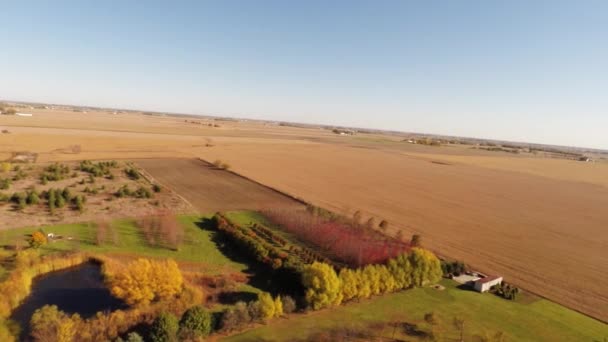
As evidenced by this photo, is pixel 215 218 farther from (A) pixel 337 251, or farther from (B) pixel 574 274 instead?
(B) pixel 574 274

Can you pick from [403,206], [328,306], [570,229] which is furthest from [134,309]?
[570,229]

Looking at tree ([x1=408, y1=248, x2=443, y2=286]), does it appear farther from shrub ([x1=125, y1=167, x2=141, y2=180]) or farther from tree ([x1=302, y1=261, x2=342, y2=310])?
shrub ([x1=125, y1=167, x2=141, y2=180])

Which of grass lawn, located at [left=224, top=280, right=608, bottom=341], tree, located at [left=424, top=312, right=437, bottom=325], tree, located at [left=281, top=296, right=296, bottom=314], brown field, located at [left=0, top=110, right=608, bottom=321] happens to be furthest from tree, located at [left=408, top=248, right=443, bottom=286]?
tree, located at [left=281, top=296, right=296, bottom=314]

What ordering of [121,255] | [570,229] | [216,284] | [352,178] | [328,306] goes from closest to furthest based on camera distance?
1. [328,306]
2. [216,284]
3. [121,255]
4. [570,229]
5. [352,178]

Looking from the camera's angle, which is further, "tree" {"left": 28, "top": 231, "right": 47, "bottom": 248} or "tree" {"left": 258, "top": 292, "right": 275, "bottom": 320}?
"tree" {"left": 28, "top": 231, "right": 47, "bottom": 248}

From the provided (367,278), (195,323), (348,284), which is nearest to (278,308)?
(195,323)

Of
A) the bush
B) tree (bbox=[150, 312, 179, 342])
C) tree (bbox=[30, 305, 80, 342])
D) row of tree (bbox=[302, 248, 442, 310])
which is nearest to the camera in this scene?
tree (bbox=[30, 305, 80, 342])

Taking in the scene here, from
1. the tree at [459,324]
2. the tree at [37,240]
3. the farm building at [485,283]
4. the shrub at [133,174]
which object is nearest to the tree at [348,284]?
the tree at [459,324]
